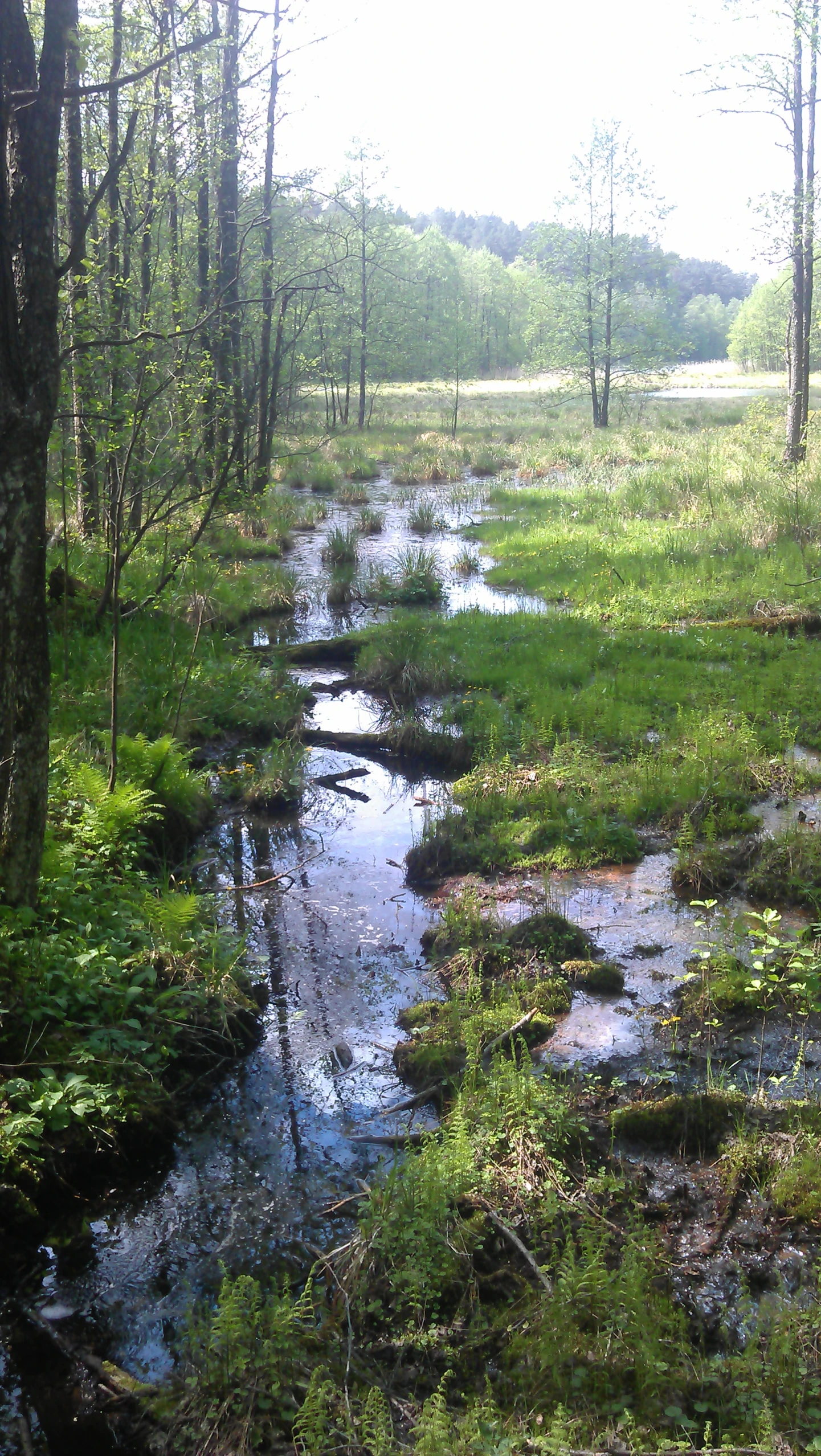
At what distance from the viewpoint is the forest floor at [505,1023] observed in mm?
2873

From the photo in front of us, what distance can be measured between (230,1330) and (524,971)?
104 inches

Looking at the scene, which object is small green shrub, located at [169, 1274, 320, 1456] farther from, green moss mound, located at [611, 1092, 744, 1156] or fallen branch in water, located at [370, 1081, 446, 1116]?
green moss mound, located at [611, 1092, 744, 1156]

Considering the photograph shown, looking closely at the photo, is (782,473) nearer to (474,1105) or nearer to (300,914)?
(300,914)

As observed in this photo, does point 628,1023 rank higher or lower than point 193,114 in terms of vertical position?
lower

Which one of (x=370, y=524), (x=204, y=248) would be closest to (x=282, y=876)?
(x=370, y=524)

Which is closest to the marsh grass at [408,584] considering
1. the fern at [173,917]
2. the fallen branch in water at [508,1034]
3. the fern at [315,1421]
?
the fern at [173,917]

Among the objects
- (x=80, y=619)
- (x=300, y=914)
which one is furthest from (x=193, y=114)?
(x=300, y=914)

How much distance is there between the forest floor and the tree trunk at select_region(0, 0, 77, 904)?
52.3 inches

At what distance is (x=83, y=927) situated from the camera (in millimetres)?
4758

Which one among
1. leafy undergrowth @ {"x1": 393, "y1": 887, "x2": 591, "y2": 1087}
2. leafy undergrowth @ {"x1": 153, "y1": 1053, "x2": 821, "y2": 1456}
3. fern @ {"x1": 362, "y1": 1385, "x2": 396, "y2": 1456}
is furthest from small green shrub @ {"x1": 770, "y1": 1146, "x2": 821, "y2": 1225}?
fern @ {"x1": 362, "y1": 1385, "x2": 396, "y2": 1456}

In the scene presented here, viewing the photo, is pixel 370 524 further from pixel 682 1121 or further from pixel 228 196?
pixel 682 1121

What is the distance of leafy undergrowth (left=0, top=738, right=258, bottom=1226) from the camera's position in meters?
3.73

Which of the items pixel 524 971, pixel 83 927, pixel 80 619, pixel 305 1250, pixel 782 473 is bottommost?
pixel 305 1250

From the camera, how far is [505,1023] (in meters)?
4.75
